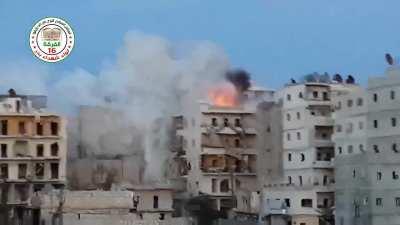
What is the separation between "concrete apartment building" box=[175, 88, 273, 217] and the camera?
16.8 metres

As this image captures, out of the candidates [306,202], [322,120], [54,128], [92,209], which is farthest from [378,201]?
[54,128]

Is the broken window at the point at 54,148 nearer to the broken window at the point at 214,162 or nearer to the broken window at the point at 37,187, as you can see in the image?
the broken window at the point at 37,187

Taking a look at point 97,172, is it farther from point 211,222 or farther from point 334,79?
point 334,79

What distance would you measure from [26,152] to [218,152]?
144 inches

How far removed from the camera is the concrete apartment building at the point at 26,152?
50.8 feet

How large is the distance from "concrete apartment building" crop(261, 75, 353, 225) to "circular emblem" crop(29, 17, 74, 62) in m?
Result: 5.74

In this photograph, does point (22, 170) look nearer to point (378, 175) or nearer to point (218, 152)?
point (218, 152)

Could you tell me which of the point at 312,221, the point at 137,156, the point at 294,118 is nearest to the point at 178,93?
the point at 137,156

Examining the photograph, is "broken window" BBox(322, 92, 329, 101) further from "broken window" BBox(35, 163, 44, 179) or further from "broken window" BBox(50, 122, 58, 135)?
"broken window" BBox(35, 163, 44, 179)

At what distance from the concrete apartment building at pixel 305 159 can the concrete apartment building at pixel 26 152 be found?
12.5 feet

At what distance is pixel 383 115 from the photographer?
14.2 meters

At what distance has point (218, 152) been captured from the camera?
1694cm

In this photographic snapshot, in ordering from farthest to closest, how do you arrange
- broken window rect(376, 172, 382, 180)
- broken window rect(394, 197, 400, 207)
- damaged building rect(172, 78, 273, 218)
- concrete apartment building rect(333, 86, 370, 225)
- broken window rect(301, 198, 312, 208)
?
damaged building rect(172, 78, 273, 218) < broken window rect(301, 198, 312, 208) < concrete apartment building rect(333, 86, 370, 225) < broken window rect(376, 172, 382, 180) < broken window rect(394, 197, 400, 207)

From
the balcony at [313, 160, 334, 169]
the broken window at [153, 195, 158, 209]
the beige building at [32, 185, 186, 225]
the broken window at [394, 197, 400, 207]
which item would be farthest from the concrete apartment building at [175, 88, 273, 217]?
the broken window at [394, 197, 400, 207]
